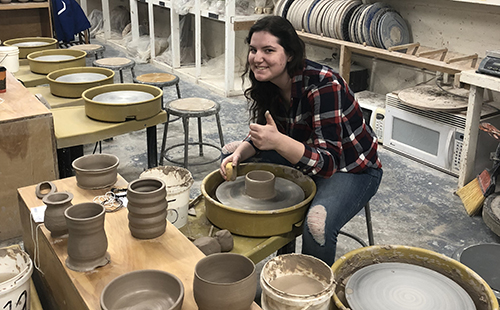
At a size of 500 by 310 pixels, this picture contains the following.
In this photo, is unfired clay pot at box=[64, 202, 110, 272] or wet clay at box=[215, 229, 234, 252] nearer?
unfired clay pot at box=[64, 202, 110, 272]

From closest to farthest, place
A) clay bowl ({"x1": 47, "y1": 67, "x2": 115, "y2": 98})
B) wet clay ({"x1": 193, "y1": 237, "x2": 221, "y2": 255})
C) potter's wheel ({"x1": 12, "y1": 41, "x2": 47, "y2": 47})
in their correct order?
wet clay ({"x1": 193, "y1": 237, "x2": 221, "y2": 255}) < clay bowl ({"x1": 47, "y1": 67, "x2": 115, "y2": 98}) < potter's wheel ({"x1": 12, "y1": 41, "x2": 47, "y2": 47})

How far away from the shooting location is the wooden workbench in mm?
2484

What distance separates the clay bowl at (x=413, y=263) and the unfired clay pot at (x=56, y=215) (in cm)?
87

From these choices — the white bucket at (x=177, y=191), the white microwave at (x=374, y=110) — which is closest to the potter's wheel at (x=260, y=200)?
Result: the white bucket at (x=177, y=191)

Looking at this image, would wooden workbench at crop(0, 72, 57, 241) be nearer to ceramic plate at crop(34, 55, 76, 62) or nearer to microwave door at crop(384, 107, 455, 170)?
ceramic plate at crop(34, 55, 76, 62)

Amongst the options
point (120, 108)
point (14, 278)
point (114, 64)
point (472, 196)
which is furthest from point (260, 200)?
point (114, 64)

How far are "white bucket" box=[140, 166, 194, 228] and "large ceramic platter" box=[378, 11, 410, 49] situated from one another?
2.68m

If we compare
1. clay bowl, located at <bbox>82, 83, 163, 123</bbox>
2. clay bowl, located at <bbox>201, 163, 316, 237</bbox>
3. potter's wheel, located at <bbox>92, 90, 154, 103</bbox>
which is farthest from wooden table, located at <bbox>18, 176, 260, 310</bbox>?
potter's wheel, located at <bbox>92, 90, 154, 103</bbox>

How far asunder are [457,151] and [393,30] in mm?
1263

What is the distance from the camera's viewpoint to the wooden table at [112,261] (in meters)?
1.33

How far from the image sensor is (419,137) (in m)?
3.77

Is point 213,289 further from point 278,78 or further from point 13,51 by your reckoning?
point 13,51

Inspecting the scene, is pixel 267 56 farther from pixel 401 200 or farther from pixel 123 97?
pixel 401 200

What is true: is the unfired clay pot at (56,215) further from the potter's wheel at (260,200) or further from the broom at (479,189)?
the broom at (479,189)
